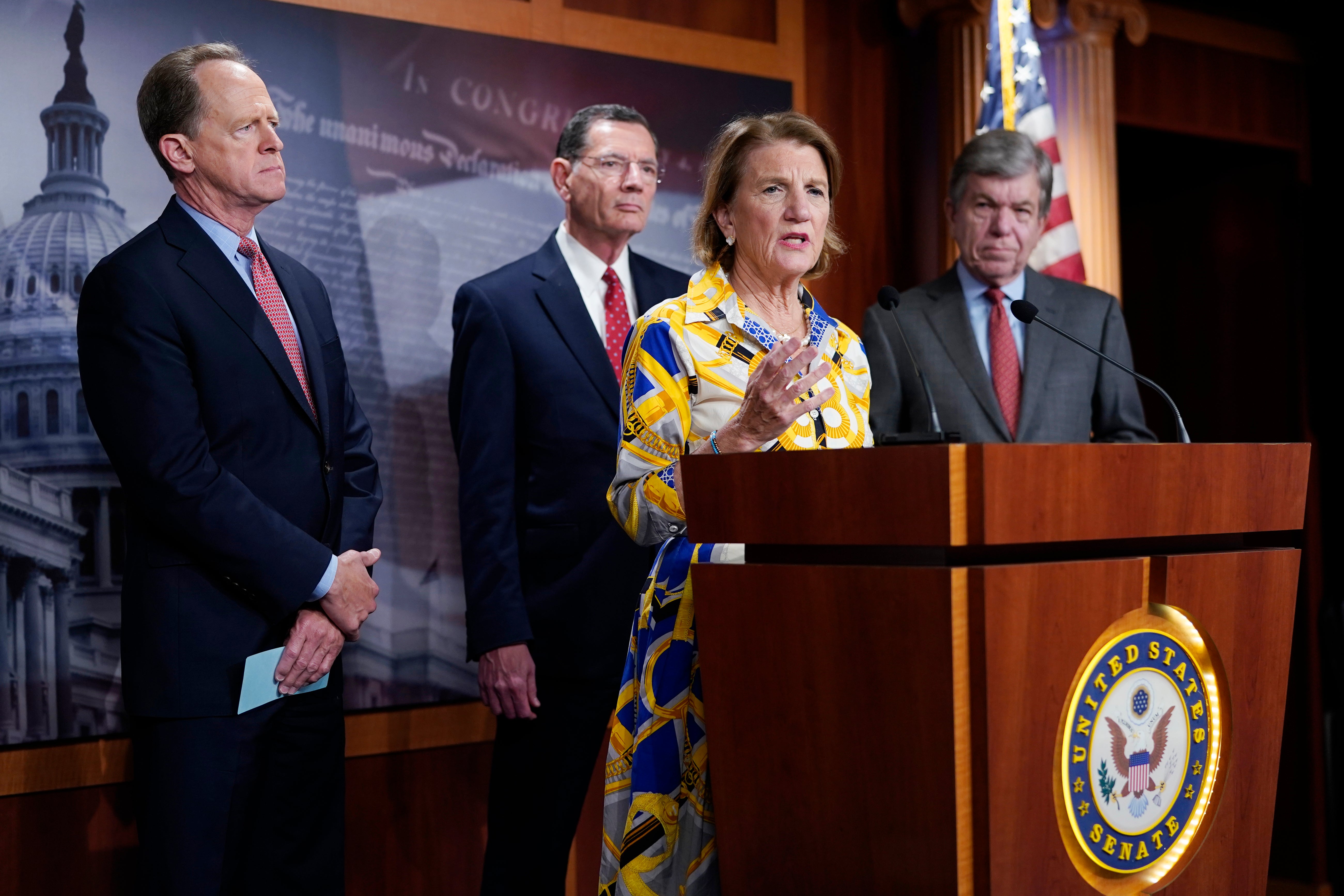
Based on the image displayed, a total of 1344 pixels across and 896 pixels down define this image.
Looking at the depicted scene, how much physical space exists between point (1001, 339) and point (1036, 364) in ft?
0.38

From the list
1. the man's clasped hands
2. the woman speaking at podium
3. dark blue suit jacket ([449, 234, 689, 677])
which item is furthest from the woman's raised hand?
dark blue suit jacket ([449, 234, 689, 677])

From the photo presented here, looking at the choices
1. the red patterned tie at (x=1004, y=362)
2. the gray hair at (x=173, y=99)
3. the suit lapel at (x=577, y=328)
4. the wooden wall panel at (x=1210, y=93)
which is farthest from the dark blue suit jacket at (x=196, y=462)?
the wooden wall panel at (x=1210, y=93)

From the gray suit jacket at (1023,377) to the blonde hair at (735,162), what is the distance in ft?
2.16

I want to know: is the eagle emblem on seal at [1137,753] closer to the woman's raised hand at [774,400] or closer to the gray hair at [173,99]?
the woman's raised hand at [774,400]

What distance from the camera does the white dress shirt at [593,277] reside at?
282 cm

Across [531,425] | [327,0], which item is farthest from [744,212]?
[327,0]

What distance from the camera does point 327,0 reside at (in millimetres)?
2953

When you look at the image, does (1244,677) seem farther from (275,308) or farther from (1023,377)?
(275,308)

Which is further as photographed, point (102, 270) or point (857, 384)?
point (102, 270)

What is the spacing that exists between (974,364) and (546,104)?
1.28 meters

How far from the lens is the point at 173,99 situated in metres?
2.29

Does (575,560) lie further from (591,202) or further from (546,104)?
(546,104)

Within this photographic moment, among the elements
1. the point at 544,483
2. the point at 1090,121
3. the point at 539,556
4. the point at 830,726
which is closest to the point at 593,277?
the point at 544,483

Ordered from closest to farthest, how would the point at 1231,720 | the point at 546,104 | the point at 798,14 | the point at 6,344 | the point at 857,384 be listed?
the point at 1231,720, the point at 857,384, the point at 6,344, the point at 546,104, the point at 798,14
